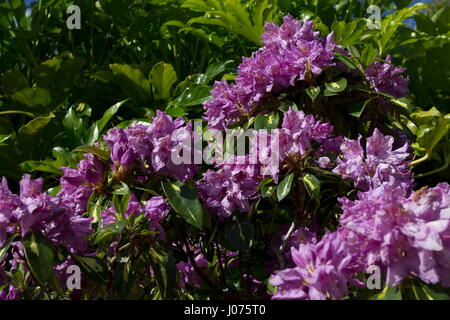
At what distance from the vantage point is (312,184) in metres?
1.29

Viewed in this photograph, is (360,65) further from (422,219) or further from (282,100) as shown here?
(422,219)

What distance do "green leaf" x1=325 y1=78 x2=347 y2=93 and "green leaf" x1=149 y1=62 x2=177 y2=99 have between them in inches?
29.2

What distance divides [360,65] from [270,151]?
18.0 inches

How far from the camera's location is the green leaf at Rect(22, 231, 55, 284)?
1.13 metres

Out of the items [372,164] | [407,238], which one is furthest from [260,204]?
[407,238]

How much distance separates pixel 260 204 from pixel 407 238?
537mm

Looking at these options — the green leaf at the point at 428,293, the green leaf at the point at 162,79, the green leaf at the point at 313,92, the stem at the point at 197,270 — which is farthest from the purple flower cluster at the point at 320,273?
the green leaf at the point at 162,79

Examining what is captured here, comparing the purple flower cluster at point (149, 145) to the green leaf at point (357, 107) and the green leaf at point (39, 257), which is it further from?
the green leaf at point (357, 107)

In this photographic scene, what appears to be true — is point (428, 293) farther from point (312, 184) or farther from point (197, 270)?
point (197, 270)

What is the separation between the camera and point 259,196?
1411 mm

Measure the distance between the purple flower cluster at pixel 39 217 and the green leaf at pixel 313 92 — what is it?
605 mm

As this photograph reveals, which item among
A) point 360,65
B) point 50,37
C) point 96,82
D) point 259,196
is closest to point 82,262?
point 259,196

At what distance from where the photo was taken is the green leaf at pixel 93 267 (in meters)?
1.23

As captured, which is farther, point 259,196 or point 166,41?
point 166,41
